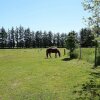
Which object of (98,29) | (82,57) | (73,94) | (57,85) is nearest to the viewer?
(73,94)

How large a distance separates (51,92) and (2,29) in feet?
432

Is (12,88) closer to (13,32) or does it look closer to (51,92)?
(51,92)

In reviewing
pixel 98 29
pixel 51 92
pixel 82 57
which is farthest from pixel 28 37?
pixel 51 92

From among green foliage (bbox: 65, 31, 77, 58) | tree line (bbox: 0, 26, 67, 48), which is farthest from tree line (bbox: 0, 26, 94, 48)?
green foliage (bbox: 65, 31, 77, 58)

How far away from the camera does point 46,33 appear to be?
153500mm

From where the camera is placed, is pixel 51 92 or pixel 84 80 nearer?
pixel 51 92

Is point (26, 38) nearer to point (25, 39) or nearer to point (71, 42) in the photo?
point (25, 39)

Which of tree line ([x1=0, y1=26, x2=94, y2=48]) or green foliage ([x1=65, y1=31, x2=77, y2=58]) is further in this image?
tree line ([x1=0, y1=26, x2=94, y2=48])

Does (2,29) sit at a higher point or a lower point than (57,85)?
higher

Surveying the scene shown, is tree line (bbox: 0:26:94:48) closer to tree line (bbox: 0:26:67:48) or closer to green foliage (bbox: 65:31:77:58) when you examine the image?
tree line (bbox: 0:26:67:48)

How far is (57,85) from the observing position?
1672 centimetres

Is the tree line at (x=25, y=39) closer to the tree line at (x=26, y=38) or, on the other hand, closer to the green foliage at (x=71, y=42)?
the tree line at (x=26, y=38)

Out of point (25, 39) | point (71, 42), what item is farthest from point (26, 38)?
point (71, 42)

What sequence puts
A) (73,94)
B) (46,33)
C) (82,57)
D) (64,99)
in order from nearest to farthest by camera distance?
1. (64,99)
2. (73,94)
3. (82,57)
4. (46,33)
